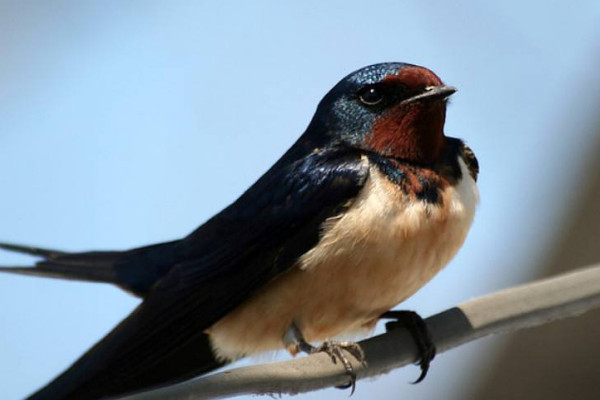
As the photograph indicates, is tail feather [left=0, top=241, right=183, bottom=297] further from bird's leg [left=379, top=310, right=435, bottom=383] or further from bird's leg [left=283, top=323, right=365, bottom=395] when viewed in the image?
bird's leg [left=379, top=310, right=435, bottom=383]

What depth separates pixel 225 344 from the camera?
2.00 meters

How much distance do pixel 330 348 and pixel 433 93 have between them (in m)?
0.41

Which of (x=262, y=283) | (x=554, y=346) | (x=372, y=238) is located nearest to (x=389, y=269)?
(x=372, y=238)

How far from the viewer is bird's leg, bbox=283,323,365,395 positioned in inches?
63.5

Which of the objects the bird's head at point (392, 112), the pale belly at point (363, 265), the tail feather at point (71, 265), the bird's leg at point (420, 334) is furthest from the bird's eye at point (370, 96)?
the tail feather at point (71, 265)

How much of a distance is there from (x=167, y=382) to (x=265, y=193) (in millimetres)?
292

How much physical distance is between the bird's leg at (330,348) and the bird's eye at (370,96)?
1.09ft

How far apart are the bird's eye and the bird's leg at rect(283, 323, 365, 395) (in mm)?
332

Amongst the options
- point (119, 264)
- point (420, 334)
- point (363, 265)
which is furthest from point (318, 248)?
point (119, 264)

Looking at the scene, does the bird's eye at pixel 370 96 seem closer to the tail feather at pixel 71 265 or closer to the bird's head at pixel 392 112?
the bird's head at pixel 392 112

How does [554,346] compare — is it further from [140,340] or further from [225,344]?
[140,340]

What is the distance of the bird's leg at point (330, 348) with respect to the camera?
5.29 feet

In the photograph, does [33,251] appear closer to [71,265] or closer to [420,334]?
[71,265]

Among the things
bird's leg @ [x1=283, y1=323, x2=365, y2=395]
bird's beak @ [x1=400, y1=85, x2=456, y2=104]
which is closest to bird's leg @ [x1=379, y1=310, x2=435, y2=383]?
bird's leg @ [x1=283, y1=323, x2=365, y2=395]
